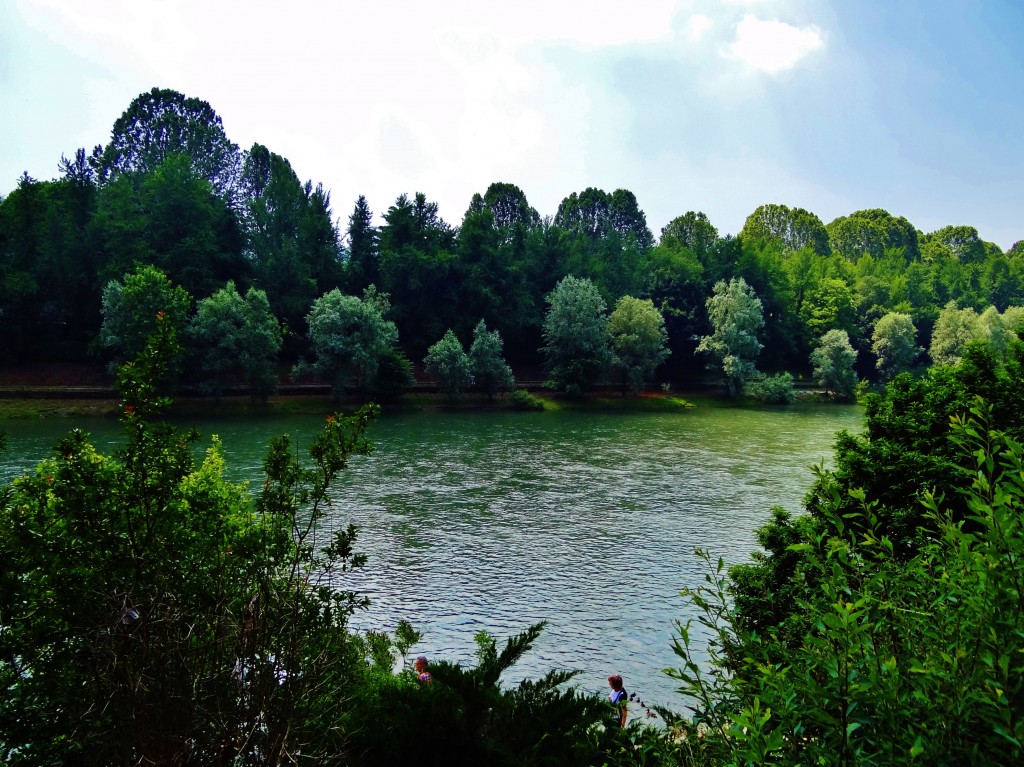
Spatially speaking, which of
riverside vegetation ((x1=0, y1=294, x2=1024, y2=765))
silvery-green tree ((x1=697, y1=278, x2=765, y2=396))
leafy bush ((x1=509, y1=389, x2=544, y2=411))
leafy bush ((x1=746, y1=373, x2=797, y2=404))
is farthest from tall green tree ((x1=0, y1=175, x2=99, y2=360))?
leafy bush ((x1=746, y1=373, x2=797, y2=404))

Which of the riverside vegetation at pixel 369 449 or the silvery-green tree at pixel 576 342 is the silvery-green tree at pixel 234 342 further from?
the silvery-green tree at pixel 576 342

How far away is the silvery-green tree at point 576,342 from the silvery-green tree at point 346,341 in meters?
16.6

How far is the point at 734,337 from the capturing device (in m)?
72.2

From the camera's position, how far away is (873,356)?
86438mm

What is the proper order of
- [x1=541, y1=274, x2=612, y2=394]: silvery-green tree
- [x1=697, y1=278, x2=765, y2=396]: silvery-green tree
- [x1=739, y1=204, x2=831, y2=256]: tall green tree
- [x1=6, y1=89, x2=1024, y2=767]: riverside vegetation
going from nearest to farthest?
[x1=6, y1=89, x2=1024, y2=767]: riverside vegetation
[x1=541, y1=274, x2=612, y2=394]: silvery-green tree
[x1=697, y1=278, x2=765, y2=396]: silvery-green tree
[x1=739, y1=204, x2=831, y2=256]: tall green tree

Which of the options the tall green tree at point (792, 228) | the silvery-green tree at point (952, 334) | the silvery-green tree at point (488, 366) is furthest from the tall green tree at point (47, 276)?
the tall green tree at point (792, 228)

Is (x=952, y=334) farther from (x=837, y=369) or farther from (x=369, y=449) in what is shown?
(x=369, y=449)

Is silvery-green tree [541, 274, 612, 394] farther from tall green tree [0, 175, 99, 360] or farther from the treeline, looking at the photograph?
tall green tree [0, 175, 99, 360]

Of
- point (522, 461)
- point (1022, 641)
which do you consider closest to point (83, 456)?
point (1022, 641)

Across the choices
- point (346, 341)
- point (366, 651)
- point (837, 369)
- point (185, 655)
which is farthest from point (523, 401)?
point (185, 655)

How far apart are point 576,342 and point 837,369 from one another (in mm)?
29541

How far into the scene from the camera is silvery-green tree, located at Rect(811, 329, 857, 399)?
245 feet

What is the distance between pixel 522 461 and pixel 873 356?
63.5 meters

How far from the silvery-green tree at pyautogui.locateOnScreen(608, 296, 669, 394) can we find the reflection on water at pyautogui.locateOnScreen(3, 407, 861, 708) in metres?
13.6
